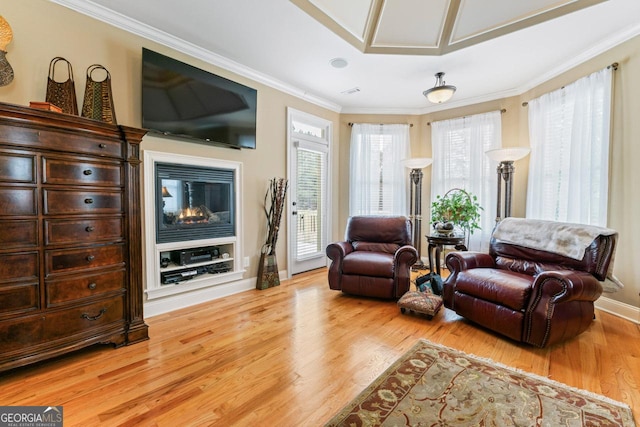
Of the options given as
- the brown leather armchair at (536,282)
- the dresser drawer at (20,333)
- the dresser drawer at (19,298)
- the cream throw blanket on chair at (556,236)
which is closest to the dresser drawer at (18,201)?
the dresser drawer at (19,298)

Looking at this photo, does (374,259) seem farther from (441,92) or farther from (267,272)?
(441,92)

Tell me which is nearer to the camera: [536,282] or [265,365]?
[265,365]

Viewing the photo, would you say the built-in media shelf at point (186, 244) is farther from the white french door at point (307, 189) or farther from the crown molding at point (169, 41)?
the crown molding at point (169, 41)

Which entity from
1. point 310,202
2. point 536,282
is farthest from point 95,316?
point 536,282

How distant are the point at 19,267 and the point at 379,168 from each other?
4.38 m

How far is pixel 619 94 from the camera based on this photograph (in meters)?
2.75

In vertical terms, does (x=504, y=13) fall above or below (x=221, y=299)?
above

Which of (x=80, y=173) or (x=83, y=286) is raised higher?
(x=80, y=173)

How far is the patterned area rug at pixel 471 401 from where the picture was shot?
4.73 feet

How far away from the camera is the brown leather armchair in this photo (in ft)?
6.79

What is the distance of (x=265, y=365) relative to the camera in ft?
6.35

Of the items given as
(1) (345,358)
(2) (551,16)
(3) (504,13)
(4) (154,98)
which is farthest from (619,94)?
(4) (154,98)

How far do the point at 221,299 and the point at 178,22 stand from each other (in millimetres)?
2810

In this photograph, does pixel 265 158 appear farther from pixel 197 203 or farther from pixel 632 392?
pixel 632 392
